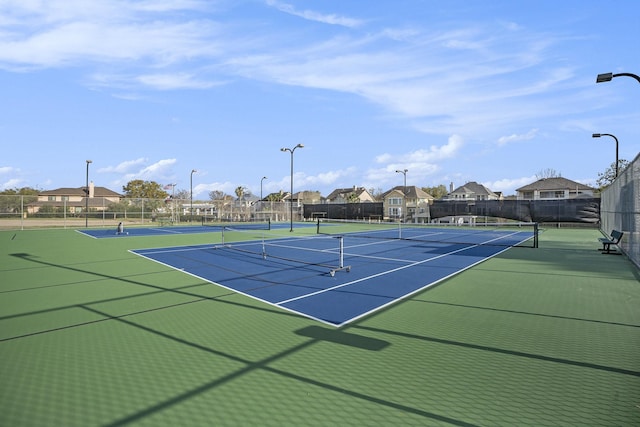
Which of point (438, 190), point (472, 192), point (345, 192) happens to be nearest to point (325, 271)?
point (472, 192)

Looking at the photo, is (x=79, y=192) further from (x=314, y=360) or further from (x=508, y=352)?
(x=508, y=352)

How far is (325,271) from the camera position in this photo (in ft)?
35.3

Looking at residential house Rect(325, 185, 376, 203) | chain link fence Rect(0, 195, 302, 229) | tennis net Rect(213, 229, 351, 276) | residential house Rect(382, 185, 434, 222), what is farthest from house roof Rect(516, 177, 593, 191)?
tennis net Rect(213, 229, 351, 276)

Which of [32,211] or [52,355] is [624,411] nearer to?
[52,355]

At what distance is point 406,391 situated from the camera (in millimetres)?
3750

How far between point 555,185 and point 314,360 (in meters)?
80.1

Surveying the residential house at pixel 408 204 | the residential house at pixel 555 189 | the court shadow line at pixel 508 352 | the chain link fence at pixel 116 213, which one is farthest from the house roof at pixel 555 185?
the court shadow line at pixel 508 352

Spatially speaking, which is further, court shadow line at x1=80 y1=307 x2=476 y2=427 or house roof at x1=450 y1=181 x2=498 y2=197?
house roof at x1=450 y1=181 x2=498 y2=197

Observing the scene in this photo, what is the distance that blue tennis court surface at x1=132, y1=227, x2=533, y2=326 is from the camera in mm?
7254

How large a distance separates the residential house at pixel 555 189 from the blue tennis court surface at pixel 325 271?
63410 mm

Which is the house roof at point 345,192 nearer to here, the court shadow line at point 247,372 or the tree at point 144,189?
the tree at point 144,189

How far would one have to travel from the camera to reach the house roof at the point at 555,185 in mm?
68125

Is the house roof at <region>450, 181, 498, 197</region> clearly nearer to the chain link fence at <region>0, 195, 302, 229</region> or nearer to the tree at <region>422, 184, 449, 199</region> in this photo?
the tree at <region>422, 184, 449, 199</region>

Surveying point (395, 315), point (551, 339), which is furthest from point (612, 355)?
point (395, 315)
